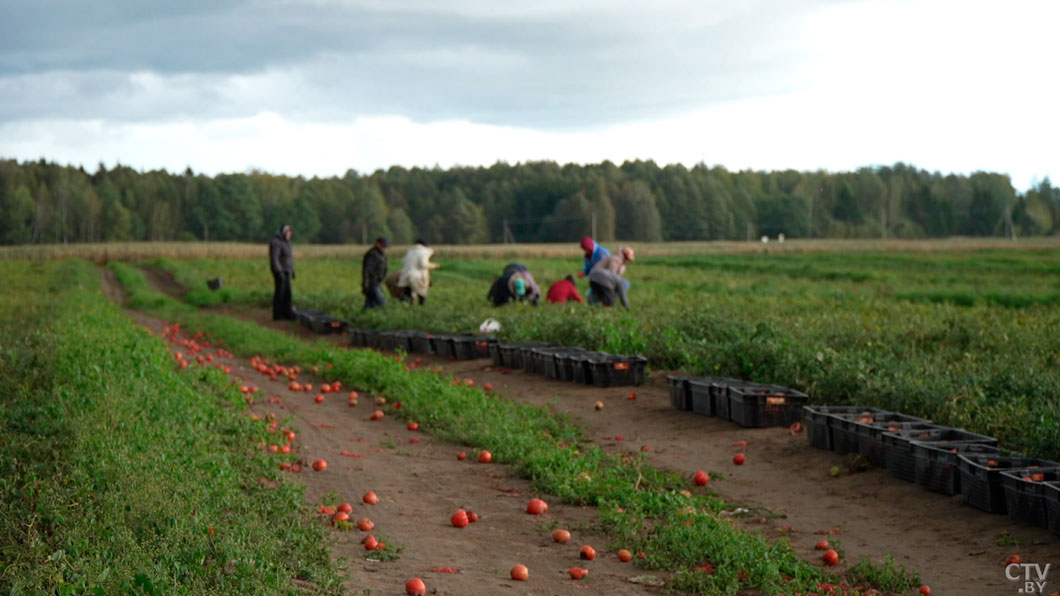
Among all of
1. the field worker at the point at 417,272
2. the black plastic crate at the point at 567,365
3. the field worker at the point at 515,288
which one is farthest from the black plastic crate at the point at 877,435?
the field worker at the point at 417,272

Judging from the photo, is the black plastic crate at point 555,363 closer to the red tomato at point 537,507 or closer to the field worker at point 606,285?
the field worker at point 606,285

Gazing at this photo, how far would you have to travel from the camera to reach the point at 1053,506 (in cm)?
590

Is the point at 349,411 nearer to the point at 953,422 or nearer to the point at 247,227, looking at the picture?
the point at 953,422

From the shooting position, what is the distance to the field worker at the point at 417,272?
2103 cm

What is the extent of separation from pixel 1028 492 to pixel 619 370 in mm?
6215

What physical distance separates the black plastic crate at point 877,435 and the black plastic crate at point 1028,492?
134 centimetres

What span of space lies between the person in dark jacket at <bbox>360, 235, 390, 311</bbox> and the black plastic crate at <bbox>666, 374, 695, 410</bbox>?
1086 centimetres

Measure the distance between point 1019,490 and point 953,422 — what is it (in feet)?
6.61

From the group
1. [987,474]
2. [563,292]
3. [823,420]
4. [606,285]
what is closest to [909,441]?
[987,474]

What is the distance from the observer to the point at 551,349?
13523mm

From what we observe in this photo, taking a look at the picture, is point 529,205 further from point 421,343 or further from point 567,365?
point 567,365

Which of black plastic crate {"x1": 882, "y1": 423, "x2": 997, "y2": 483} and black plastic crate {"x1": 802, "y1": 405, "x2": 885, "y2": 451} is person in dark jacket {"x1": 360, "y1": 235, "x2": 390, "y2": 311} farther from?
black plastic crate {"x1": 882, "y1": 423, "x2": 997, "y2": 483}

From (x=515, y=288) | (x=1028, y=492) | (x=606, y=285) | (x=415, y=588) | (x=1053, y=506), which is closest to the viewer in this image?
(x=415, y=588)

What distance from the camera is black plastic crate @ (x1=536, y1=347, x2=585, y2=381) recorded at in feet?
42.1
